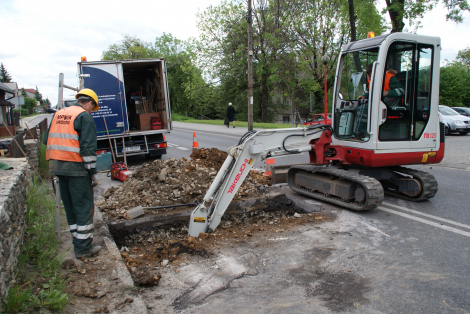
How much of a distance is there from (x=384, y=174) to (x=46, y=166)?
8.03 metres

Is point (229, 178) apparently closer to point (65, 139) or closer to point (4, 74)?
point (65, 139)

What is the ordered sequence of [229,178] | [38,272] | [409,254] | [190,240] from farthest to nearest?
[229,178], [190,240], [409,254], [38,272]

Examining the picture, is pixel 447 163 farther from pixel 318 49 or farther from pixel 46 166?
pixel 318 49

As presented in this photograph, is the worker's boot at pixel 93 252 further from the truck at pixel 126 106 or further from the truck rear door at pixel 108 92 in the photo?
the truck rear door at pixel 108 92

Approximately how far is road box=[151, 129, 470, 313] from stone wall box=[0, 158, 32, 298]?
66.3 inches

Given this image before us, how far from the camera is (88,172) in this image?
4035 millimetres

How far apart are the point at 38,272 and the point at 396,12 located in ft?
66.4

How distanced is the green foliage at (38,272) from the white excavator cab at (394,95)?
481 centimetres

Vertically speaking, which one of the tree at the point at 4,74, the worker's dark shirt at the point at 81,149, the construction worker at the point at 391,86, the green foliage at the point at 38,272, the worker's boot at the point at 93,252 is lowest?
the worker's boot at the point at 93,252

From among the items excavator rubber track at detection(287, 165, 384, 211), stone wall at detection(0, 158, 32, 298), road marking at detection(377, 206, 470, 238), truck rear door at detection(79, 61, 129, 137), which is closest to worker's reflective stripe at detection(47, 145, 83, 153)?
stone wall at detection(0, 158, 32, 298)

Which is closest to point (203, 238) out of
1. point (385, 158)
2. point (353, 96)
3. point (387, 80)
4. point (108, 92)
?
point (385, 158)

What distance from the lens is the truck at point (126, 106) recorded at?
34.8 feet

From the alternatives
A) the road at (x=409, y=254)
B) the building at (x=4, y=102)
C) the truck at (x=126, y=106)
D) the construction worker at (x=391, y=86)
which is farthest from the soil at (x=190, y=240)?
the building at (x=4, y=102)

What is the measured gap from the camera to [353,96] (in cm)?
625
